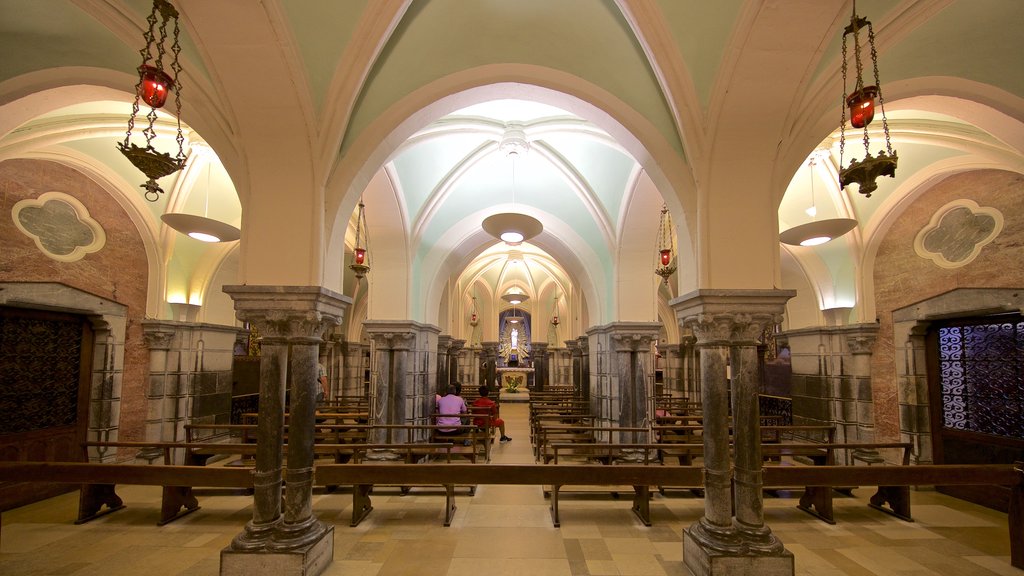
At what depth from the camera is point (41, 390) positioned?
6.48 meters

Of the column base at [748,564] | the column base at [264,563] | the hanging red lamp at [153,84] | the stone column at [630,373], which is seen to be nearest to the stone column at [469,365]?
the stone column at [630,373]

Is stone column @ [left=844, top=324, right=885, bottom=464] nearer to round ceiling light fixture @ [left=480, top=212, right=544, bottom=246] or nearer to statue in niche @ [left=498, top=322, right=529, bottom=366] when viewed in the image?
round ceiling light fixture @ [left=480, top=212, right=544, bottom=246]

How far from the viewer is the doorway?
6.00 m

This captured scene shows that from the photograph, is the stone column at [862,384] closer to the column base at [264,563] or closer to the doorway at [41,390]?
the column base at [264,563]

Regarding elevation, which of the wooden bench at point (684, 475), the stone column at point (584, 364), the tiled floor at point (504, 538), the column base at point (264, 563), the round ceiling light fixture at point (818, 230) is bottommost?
the tiled floor at point (504, 538)

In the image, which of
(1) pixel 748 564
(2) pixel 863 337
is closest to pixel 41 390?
(1) pixel 748 564

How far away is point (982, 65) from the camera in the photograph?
4.37m

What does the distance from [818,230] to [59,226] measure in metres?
9.74

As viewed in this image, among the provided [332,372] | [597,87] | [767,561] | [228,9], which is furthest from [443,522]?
[332,372]

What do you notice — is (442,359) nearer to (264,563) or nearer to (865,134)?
(264,563)

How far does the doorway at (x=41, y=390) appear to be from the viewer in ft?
19.7

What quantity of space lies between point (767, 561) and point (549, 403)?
859 centimetres

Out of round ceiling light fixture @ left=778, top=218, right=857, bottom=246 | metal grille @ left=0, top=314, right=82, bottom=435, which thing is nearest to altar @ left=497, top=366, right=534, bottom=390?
metal grille @ left=0, top=314, right=82, bottom=435

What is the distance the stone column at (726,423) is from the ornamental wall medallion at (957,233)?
4542 mm
